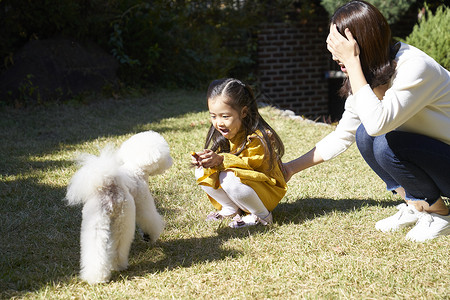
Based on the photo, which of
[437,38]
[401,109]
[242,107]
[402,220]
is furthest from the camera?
[437,38]

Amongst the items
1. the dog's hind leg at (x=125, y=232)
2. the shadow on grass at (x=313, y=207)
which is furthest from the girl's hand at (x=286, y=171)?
the dog's hind leg at (x=125, y=232)

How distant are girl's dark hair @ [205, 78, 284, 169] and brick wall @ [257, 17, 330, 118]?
6.03 meters

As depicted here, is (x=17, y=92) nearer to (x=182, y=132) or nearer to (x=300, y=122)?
(x=182, y=132)

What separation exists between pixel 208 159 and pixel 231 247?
0.49 metres

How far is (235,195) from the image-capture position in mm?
2760

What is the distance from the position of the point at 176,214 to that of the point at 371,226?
1198 millimetres

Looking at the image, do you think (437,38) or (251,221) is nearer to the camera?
(251,221)

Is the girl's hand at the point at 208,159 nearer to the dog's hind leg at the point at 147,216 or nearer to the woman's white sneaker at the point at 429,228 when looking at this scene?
the dog's hind leg at the point at 147,216

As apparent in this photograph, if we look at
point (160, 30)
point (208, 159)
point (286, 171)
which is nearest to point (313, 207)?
point (286, 171)

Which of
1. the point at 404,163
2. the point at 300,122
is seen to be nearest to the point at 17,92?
the point at 300,122

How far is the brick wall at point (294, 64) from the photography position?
9.03 m

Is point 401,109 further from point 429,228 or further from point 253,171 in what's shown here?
point 253,171

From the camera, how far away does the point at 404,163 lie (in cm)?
251

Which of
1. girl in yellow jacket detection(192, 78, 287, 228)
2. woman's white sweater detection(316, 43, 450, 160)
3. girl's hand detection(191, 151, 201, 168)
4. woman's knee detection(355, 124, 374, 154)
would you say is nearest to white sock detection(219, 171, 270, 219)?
girl in yellow jacket detection(192, 78, 287, 228)
